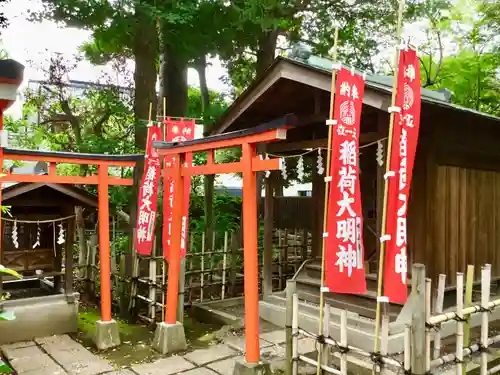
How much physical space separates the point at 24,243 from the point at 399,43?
9424mm

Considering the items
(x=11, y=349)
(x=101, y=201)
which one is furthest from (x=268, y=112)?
(x=11, y=349)

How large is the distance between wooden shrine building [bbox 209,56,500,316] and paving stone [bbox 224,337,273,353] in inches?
69.0

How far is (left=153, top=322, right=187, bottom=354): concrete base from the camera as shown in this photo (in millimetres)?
8695

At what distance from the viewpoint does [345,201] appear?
609 centimetres

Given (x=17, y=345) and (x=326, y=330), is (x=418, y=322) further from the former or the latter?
(x=17, y=345)

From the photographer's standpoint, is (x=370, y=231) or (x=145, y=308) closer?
(x=370, y=231)

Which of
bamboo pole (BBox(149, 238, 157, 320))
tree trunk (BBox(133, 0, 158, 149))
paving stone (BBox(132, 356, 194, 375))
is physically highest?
tree trunk (BBox(133, 0, 158, 149))

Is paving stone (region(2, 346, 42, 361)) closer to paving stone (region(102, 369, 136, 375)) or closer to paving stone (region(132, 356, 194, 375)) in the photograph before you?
paving stone (region(102, 369, 136, 375))

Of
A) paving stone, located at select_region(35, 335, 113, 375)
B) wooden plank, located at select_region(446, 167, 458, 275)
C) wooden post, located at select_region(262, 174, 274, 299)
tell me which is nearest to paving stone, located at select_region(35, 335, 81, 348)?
paving stone, located at select_region(35, 335, 113, 375)

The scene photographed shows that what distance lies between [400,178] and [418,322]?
1733mm

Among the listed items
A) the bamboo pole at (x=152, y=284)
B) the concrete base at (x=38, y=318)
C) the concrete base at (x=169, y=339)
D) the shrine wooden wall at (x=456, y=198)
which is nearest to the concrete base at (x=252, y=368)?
the concrete base at (x=169, y=339)

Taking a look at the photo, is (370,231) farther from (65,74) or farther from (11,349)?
(65,74)

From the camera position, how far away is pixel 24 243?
1058 cm

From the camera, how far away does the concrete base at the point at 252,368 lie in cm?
685
